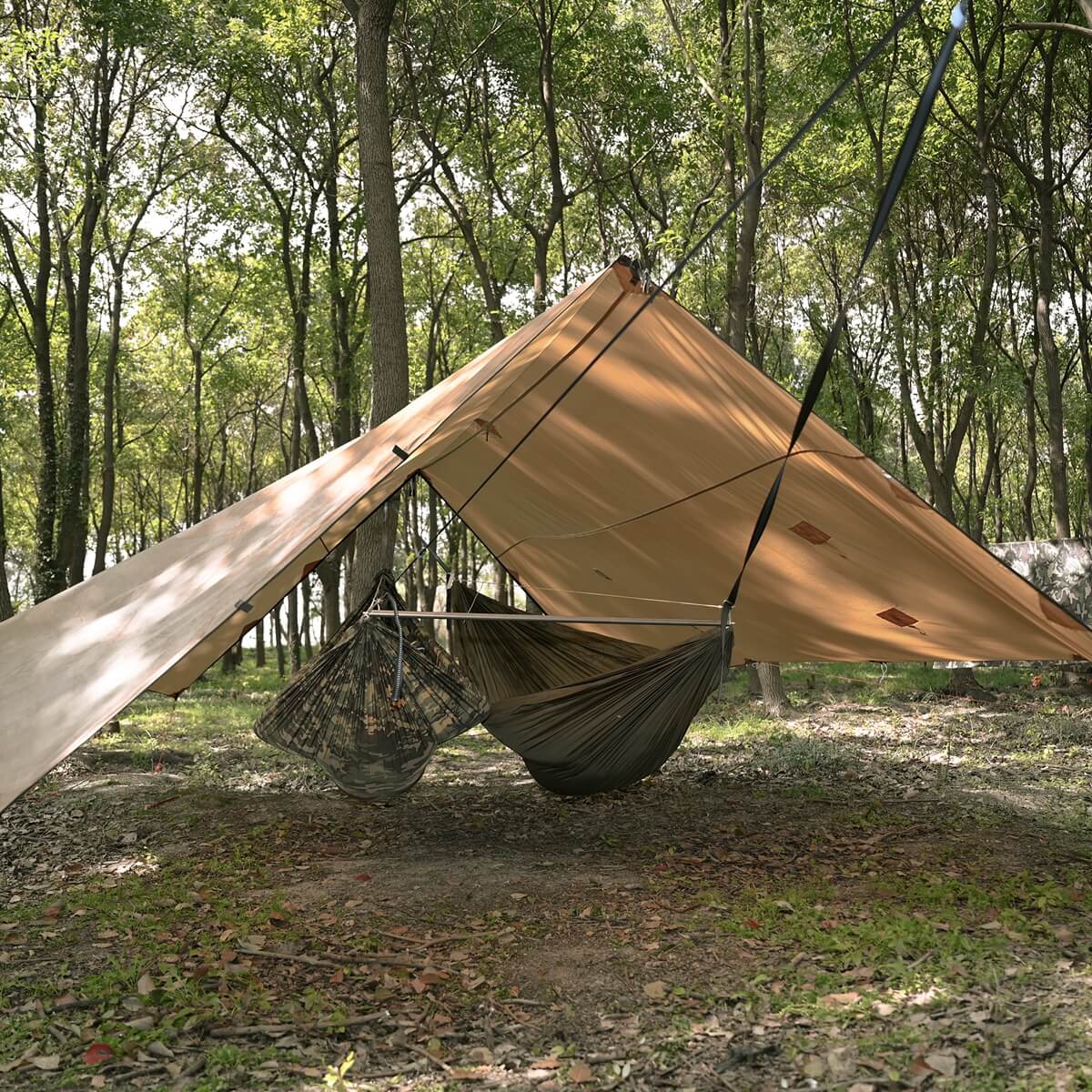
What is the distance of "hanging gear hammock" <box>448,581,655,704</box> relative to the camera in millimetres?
4688

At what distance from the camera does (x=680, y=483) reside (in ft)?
13.7

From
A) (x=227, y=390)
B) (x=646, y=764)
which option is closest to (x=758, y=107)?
(x=646, y=764)

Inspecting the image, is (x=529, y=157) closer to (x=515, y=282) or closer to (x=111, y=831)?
(x=515, y=282)

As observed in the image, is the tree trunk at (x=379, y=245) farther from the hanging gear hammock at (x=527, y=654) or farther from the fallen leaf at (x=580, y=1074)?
the fallen leaf at (x=580, y=1074)

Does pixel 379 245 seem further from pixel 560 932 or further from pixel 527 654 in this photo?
pixel 560 932

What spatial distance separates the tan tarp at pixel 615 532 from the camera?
101 inches

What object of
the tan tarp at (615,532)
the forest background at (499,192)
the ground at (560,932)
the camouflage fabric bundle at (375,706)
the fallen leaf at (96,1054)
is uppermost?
the forest background at (499,192)

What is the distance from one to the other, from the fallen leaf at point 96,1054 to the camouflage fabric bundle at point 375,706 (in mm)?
1534

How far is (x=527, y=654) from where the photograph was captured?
4750mm

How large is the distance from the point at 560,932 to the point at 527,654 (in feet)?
6.72

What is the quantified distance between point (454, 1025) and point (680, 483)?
250 centimetres

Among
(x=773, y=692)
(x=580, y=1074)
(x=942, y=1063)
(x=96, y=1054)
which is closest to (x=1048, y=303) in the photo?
(x=773, y=692)

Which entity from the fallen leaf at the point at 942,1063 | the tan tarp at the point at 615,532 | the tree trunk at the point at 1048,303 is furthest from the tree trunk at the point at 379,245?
the tree trunk at the point at 1048,303

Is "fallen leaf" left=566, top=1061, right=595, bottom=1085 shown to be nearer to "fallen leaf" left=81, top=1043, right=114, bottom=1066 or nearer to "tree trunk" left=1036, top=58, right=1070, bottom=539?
"fallen leaf" left=81, top=1043, right=114, bottom=1066
